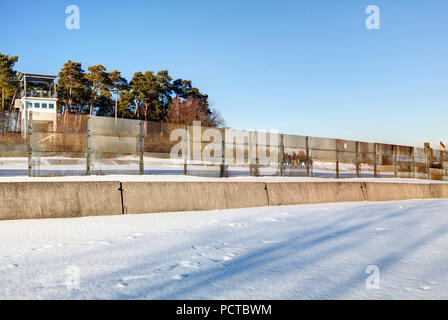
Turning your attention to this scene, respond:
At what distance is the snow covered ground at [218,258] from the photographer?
3.34 meters

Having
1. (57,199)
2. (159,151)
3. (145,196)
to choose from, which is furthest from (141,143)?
(57,199)

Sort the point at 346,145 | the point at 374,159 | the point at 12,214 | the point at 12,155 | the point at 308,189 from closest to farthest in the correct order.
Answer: the point at 12,214 < the point at 308,189 < the point at 12,155 < the point at 346,145 < the point at 374,159

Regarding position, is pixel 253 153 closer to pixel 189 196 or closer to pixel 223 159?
pixel 223 159

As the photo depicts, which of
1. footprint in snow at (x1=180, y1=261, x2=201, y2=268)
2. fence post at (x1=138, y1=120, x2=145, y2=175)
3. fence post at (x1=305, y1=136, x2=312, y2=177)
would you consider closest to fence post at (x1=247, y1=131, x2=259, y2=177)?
fence post at (x1=305, y1=136, x2=312, y2=177)

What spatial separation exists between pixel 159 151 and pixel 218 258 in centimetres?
1241

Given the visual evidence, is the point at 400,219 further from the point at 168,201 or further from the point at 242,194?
the point at 168,201

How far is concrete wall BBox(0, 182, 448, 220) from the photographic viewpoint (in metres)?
7.32

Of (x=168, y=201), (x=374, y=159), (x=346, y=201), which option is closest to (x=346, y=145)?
(x=374, y=159)

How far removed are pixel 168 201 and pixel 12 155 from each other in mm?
11367

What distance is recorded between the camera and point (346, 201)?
12688 mm

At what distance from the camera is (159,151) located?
1652 cm

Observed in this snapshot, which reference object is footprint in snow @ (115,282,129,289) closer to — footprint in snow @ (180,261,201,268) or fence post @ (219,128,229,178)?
footprint in snow @ (180,261,201,268)

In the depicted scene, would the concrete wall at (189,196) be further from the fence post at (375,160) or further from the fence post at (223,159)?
the fence post at (375,160)

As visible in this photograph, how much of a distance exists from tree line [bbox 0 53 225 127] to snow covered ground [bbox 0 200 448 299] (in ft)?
197
